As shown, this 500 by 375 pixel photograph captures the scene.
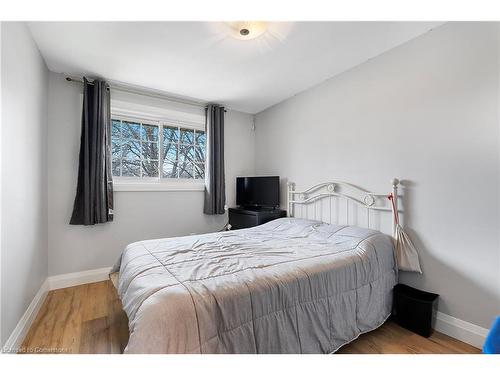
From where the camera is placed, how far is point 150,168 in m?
3.23

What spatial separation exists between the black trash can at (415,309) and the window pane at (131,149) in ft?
10.7

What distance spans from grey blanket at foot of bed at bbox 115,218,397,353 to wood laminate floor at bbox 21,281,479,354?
0.11 m

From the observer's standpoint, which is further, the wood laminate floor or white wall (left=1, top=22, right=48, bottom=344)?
the wood laminate floor

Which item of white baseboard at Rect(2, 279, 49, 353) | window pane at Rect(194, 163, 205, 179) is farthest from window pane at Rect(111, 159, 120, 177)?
white baseboard at Rect(2, 279, 49, 353)

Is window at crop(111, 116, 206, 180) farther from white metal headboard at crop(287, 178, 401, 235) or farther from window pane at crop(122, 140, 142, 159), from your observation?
white metal headboard at crop(287, 178, 401, 235)

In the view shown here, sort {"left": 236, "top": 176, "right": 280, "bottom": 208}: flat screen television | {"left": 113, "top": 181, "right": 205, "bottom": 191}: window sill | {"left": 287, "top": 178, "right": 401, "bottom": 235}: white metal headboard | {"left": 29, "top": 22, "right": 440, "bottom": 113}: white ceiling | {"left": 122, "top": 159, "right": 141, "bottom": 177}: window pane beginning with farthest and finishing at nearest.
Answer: {"left": 236, "top": 176, "right": 280, "bottom": 208}: flat screen television, {"left": 122, "top": 159, "right": 141, "bottom": 177}: window pane, {"left": 113, "top": 181, "right": 205, "bottom": 191}: window sill, {"left": 287, "top": 178, "right": 401, "bottom": 235}: white metal headboard, {"left": 29, "top": 22, "right": 440, "bottom": 113}: white ceiling

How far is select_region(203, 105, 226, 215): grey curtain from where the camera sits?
343cm

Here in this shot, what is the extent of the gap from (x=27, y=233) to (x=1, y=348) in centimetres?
82

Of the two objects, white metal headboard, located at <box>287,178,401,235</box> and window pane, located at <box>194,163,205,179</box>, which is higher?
window pane, located at <box>194,163,205,179</box>

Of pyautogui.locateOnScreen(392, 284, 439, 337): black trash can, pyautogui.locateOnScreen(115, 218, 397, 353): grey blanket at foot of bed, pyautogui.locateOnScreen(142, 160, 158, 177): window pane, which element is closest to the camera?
pyautogui.locateOnScreen(115, 218, 397, 353): grey blanket at foot of bed

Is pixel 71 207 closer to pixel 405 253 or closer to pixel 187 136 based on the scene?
pixel 187 136

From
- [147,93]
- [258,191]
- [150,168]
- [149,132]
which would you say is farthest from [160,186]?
[258,191]

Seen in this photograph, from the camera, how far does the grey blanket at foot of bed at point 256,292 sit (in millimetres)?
1071
